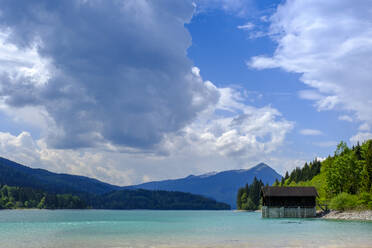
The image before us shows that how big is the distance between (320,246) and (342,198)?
68950 millimetres

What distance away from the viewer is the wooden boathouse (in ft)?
358

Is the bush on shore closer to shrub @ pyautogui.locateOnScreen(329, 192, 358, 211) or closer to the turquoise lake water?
shrub @ pyautogui.locateOnScreen(329, 192, 358, 211)

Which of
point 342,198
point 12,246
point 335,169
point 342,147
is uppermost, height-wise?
point 342,147

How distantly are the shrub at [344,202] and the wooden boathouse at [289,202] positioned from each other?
9061 mm

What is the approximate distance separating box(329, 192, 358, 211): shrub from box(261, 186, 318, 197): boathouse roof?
940 cm

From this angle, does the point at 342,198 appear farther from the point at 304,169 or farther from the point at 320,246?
the point at 304,169

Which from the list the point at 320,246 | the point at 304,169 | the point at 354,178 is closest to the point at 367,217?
the point at 354,178

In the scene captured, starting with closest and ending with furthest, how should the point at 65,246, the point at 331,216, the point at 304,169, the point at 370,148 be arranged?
1. the point at 65,246
2. the point at 370,148
3. the point at 331,216
4. the point at 304,169

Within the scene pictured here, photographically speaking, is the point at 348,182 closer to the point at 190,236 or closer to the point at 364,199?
the point at 364,199

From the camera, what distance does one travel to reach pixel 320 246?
34.2 meters

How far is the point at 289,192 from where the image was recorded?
110 metres

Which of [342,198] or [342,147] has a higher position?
[342,147]

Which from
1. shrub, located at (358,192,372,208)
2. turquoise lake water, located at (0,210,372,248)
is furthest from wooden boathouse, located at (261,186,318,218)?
turquoise lake water, located at (0,210,372,248)

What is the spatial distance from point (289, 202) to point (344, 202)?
56.5 ft
